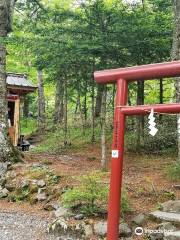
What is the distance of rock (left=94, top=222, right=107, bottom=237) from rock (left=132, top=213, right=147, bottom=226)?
0.53 metres

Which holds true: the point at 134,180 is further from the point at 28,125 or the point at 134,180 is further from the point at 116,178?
the point at 28,125

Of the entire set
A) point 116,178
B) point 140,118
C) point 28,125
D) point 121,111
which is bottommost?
point 116,178

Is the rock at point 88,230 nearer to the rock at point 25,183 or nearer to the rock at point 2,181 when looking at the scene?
the rock at point 25,183

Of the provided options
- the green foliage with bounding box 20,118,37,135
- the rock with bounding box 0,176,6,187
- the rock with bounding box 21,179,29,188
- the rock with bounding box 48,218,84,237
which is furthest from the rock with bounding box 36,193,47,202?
the green foliage with bounding box 20,118,37,135

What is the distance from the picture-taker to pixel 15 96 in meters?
18.9

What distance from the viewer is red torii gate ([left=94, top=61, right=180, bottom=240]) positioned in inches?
195

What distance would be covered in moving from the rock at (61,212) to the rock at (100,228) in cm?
87

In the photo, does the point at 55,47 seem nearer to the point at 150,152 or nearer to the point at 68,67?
the point at 68,67

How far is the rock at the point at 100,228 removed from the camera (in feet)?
22.4

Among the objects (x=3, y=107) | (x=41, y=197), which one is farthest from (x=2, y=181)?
(x=3, y=107)

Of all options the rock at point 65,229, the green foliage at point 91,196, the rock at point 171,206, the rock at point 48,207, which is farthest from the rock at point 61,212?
the rock at point 171,206

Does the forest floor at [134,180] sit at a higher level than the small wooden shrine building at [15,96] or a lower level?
lower

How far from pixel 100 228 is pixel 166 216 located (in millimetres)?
1125

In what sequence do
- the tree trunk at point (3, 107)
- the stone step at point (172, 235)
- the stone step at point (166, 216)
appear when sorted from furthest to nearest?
the tree trunk at point (3, 107)
the stone step at point (166, 216)
the stone step at point (172, 235)
